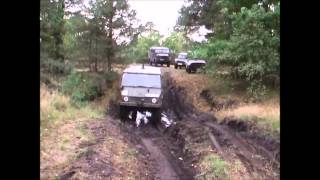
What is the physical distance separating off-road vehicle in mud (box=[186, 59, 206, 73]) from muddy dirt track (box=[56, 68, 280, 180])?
0.80 metres

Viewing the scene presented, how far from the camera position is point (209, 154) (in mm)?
7945

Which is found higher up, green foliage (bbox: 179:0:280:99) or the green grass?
green foliage (bbox: 179:0:280:99)

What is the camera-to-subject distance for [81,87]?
28.1 feet

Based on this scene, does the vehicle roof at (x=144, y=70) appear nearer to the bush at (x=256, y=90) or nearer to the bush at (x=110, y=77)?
the bush at (x=110, y=77)

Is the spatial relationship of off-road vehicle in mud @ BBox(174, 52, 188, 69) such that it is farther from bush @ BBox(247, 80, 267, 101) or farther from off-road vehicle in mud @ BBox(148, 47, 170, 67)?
bush @ BBox(247, 80, 267, 101)

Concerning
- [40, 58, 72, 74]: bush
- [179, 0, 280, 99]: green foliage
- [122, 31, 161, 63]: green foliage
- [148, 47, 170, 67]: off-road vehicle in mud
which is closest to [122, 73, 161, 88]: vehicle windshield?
[148, 47, 170, 67]: off-road vehicle in mud

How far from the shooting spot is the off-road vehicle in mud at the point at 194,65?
32.9ft

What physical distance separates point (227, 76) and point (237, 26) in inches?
45.0

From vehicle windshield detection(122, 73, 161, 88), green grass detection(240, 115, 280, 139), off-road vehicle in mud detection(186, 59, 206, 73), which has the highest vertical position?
off-road vehicle in mud detection(186, 59, 206, 73)

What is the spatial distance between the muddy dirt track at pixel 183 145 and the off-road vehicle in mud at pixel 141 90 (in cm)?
34

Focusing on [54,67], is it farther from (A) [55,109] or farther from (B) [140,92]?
(B) [140,92]

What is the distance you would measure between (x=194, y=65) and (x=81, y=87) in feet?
9.82

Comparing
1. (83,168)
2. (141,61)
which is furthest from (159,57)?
(83,168)

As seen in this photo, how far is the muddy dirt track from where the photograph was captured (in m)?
6.98
